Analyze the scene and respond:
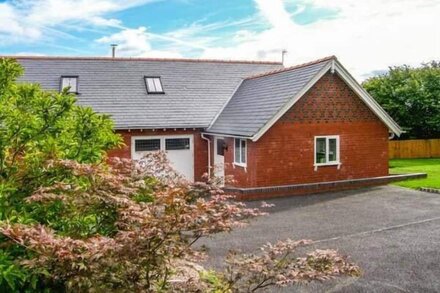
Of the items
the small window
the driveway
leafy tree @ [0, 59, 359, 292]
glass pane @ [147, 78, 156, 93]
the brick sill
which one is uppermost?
glass pane @ [147, 78, 156, 93]

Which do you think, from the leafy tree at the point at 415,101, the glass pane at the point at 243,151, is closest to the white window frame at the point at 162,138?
the glass pane at the point at 243,151

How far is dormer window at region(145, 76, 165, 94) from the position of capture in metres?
22.0

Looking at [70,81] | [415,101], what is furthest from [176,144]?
[415,101]

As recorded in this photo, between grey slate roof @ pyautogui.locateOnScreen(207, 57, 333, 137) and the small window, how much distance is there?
2.50m

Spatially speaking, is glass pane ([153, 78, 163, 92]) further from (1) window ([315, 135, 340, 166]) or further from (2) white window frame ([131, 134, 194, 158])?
(1) window ([315, 135, 340, 166])

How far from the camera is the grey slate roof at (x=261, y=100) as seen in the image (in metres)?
17.7

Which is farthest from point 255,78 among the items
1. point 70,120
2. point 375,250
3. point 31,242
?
point 31,242

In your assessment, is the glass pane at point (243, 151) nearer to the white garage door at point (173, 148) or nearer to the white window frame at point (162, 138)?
the white garage door at point (173, 148)

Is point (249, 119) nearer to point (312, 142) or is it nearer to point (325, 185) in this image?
point (312, 142)

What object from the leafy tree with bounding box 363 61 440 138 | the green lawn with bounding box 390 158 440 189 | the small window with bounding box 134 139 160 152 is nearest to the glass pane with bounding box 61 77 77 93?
the small window with bounding box 134 139 160 152

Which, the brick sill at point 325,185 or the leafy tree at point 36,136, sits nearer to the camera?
the leafy tree at point 36,136

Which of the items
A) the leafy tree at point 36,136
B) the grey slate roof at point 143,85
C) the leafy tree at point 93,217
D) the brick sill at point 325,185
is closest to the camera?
the leafy tree at point 93,217

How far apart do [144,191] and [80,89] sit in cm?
1694

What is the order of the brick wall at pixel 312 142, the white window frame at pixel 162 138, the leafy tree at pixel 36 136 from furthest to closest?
the white window frame at pixel 162 138 < the brick wall at pixel 312 142 < the leafy tree at pixel 36 136
